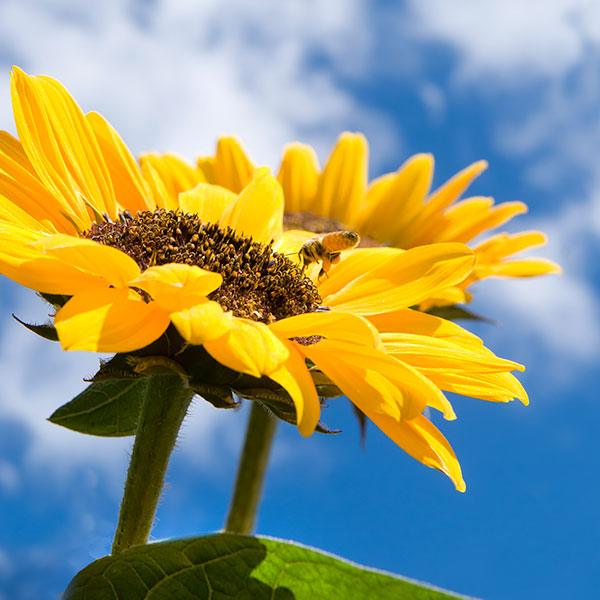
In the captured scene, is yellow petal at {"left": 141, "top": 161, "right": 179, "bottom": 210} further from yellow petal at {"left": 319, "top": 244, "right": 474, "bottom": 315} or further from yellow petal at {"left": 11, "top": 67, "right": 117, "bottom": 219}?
yellow petal at {"left": 319, "top": 244, "right": 474, "bottom": 315}

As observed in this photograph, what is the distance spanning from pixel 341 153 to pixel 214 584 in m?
3.16

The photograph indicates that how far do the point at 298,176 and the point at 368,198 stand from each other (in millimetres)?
401

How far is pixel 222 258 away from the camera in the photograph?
204 centimetres

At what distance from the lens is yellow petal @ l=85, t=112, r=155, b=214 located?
2289mm

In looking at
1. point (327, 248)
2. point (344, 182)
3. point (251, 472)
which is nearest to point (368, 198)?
point (344, 182)

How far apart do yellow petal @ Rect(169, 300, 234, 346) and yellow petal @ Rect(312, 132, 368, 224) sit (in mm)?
3007

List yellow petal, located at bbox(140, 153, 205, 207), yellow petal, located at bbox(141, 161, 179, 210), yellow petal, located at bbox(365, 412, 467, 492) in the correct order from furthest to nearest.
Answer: yellow petal, located at bbox(140, 153, 205, 207) < yellow petal, located at bbox(141, 161, 179, 210) < yellow petal, located at bbox(365, 412, 467, 492)

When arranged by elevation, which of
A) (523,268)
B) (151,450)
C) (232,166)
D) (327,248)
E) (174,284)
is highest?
(232,166)

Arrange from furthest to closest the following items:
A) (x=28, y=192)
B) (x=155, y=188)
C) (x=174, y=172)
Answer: (x=174, y=172) < (x=155, y=188) < (x=28, y=192)

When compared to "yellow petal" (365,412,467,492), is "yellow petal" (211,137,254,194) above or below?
above

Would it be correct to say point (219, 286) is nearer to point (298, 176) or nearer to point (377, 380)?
point (377, 380)

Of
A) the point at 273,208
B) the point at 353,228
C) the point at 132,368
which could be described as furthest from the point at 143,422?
the point at 353,228

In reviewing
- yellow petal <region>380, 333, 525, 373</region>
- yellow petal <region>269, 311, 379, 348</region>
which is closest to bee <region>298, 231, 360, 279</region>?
yellow petal <region>380, 333, 525, 373</region>

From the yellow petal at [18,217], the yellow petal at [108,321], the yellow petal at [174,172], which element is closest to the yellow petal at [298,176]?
the yellow petal at [174,172]
